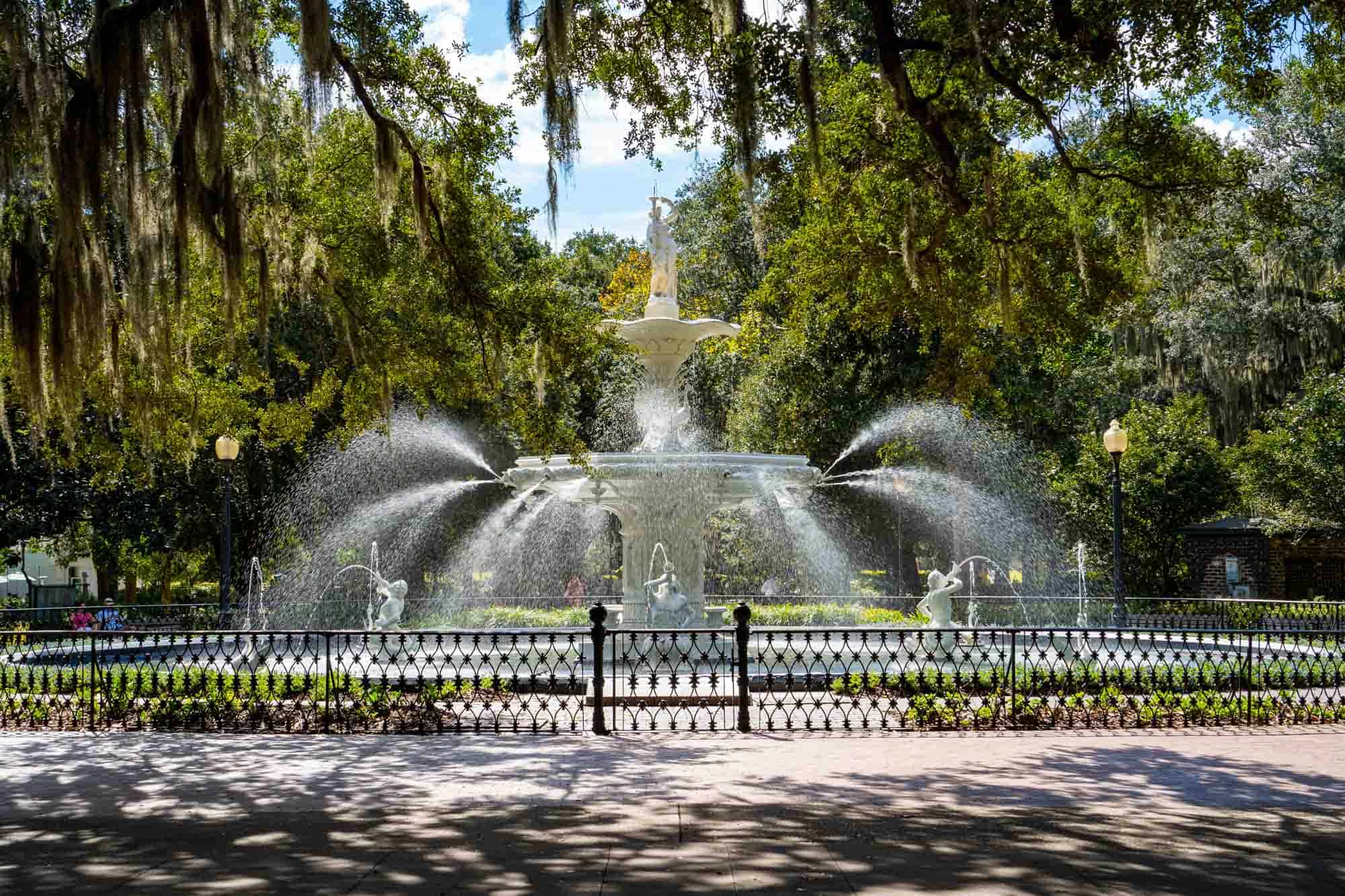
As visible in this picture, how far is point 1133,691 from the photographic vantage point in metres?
12.8

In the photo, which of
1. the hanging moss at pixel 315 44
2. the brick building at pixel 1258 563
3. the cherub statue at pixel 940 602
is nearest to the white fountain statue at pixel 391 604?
the cherub statue at pixel 940 602

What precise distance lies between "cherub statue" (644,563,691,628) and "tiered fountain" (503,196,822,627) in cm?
5

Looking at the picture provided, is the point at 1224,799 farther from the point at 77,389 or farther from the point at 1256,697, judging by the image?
the point at 77,389

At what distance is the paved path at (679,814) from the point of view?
602 centimetres

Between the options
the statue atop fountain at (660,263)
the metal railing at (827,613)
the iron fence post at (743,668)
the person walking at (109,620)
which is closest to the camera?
the iron fence post at (743,668)

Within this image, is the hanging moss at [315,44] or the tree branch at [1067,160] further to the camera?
the tree branch at [1067,160]

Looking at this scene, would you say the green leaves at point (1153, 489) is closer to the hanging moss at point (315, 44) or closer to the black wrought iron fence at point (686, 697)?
the black wrought iron fence at point (686, 697)

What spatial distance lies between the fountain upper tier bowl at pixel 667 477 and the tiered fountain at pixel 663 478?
2 cm

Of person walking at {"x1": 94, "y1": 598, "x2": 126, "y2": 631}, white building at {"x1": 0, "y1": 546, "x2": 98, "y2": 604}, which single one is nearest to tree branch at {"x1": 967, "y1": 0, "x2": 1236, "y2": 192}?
person walking at {"x1": 94, "y1": 598, "x2": 126, "y2": 631}

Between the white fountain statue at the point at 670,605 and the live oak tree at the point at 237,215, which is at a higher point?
the live oak tree at the point at 237,215

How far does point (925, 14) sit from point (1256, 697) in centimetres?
775

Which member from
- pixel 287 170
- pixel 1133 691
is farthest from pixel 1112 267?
pixel 287 170

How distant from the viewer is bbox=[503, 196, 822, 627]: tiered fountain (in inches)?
673

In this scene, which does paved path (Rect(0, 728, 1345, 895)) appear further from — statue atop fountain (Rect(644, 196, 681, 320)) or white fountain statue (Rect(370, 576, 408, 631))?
statue atop fountain (Rect(644, 196, 681, 320))
